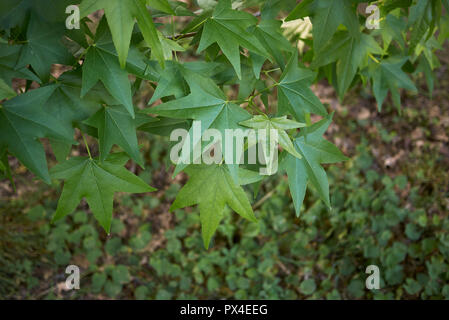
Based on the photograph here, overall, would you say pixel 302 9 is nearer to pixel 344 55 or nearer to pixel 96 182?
pixel 344 55

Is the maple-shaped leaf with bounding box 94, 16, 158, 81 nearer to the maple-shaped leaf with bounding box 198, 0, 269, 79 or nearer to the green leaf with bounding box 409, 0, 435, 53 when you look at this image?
the maple-shaped leaf with bounding box 198, 0, 269, 79

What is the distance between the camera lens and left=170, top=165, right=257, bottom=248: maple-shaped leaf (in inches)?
44.8

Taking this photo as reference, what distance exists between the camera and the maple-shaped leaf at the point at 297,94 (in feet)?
3.66

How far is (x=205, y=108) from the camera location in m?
1.01

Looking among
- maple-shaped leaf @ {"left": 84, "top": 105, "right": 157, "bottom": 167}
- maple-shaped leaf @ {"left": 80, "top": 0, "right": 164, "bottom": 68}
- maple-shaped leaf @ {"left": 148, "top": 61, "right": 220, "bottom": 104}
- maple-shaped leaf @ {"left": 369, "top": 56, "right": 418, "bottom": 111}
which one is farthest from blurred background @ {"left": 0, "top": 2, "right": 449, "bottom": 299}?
maple-shaped leaf @ {"left": 80, "top": 0, "right": 164, "bottom": 68}

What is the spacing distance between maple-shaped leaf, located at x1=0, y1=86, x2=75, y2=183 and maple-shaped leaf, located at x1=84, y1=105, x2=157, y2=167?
0.35ft

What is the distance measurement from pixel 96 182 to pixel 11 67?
39 cm

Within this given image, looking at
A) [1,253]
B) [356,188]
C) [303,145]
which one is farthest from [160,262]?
[303,145]

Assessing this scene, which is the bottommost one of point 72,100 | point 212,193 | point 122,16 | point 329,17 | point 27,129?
point 212,193

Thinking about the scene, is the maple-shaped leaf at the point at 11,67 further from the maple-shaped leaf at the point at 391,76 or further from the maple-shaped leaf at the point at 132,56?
the maple-shaped leaf at the point at 391,76

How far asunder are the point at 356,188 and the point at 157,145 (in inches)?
70.5

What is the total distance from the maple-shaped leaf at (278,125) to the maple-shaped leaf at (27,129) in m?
0.47

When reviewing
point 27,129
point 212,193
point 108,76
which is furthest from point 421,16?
point 27,129
